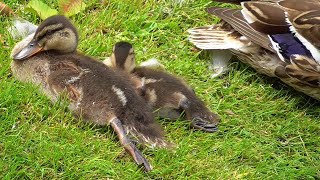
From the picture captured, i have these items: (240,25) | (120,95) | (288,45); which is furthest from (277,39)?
(120,95)

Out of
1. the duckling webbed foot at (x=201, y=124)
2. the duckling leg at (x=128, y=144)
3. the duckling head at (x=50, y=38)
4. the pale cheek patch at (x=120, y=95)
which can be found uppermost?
the duckling head at (x=50, y=38)

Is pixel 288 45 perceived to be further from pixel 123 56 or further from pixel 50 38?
pixel 50 38

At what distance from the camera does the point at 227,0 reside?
14.9 ft

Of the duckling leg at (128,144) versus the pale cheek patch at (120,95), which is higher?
the pale cheek patch at (120,95)

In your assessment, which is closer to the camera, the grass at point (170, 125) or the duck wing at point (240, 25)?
the grass at point (170, 125)

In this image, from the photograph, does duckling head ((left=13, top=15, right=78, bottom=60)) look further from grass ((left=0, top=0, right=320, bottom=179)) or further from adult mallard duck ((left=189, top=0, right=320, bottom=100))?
adult mallard duck ((left=189, top=0, right=320, bottom=100))

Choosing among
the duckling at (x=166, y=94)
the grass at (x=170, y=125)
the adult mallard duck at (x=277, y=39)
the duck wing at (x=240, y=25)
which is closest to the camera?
the grass at (x=170, y=125)

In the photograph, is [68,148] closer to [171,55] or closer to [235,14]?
[171,55]

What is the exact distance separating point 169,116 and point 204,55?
89 cm

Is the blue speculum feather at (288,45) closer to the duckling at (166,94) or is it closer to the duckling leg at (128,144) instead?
the duckling at (166,94)

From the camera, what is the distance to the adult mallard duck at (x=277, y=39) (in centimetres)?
418

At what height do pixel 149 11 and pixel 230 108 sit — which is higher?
pixel 149 11

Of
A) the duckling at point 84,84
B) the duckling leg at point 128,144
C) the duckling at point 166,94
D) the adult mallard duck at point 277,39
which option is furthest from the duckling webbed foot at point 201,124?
the adult mallard duck at point 277,39

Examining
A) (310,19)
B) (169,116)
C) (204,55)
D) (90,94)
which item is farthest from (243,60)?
(90,94)
